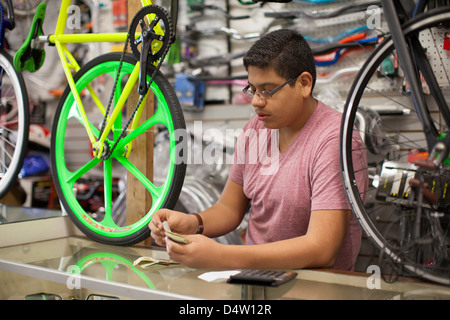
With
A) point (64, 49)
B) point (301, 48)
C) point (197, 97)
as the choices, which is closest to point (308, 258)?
point (301, 48)

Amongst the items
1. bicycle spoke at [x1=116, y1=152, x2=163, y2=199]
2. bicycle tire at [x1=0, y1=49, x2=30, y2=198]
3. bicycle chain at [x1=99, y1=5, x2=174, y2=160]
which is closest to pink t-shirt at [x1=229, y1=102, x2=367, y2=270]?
bicycle spoke at [x1=116, y1=152, x2=163, y2=199]

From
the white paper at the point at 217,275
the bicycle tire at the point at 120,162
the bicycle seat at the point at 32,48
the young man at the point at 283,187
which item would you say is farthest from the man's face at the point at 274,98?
the bicycle seat at the point at 32,48

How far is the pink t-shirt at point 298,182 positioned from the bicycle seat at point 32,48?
0.96m

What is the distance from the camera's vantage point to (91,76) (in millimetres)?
1664

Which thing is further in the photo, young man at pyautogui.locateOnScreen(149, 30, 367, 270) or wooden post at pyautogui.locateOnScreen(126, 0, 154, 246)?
wooden post at pyautogui.locateOnScreen(126, 0, 154, 246)

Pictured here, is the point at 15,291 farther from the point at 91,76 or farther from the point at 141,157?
the point at 91,76

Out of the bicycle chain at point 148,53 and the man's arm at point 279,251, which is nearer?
the man's arm at point 279,251

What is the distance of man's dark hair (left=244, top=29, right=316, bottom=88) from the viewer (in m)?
1.33

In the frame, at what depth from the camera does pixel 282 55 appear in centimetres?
133

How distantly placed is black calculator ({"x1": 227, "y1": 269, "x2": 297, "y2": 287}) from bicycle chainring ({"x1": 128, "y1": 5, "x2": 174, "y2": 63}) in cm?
74

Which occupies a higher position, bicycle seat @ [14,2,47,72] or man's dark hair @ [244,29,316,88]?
bicycle seat @ [14,2,47,72]

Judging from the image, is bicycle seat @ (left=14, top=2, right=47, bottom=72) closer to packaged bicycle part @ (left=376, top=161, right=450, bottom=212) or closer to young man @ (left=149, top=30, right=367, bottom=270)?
young man @ (left=149, top=30, right=367, bottom=270)

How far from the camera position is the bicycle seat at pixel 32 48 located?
5.84 feet

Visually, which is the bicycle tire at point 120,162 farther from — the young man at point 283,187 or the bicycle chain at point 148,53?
the young man at point 283,187
